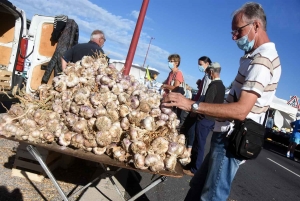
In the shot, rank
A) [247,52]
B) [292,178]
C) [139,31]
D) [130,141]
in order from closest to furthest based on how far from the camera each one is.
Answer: [130,141], [247,52], [139,31], [292,178]

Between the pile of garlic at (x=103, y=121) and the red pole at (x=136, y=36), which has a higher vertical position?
the red pole at (x=136, y=36)

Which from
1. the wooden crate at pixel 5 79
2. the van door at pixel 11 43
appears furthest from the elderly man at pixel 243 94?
the van door at pixel 11 43

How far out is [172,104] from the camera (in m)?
2.37

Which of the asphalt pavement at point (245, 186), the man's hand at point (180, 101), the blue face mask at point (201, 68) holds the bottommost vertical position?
the asphalt pavement at point (245, 186)

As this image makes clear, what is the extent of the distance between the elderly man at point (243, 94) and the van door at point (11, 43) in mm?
5372

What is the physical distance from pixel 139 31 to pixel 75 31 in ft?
9.31

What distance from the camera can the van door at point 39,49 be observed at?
675cm

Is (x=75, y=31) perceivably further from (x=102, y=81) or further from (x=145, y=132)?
(x=145, y=132)

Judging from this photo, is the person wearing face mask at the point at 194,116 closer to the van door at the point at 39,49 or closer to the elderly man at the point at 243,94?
the elderly man at the point at 243,94

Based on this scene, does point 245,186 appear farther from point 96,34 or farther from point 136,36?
point 96,34

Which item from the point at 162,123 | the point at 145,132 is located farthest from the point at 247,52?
the point at 145,132

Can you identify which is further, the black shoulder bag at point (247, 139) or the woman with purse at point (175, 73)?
the woman with purse at point (175, 73)

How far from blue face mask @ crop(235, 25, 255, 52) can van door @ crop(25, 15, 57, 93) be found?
5.32 m

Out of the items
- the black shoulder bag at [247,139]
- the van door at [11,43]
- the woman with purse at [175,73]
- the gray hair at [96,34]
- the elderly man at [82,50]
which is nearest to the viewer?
the black shoulder bag at [247,139]
